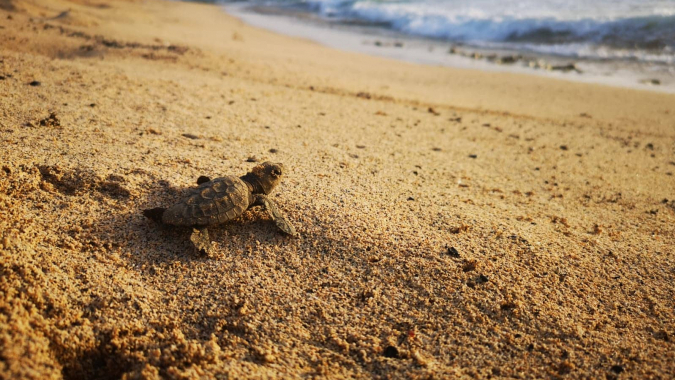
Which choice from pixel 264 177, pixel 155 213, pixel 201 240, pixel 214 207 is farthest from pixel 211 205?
pixel 264 177

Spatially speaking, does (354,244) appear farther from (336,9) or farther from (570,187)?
(336,9)

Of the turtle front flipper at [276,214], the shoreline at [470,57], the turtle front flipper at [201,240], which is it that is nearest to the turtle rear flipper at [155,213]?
the turtle front flipper at [201,240]

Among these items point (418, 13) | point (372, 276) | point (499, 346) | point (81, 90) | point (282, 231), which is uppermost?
point (418, 13)

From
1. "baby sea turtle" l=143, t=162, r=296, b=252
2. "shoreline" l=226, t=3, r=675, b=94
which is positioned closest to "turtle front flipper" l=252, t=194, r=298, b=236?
"baby sea turtle" l=143, t=162, r=296, b=252

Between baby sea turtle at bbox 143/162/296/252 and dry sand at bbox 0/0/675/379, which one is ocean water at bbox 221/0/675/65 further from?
baby sea turtle at bbox 143/162/296/252

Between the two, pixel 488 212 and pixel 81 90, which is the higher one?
pixel 81 90

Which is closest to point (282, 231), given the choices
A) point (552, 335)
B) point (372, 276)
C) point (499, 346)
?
point (372, 276)

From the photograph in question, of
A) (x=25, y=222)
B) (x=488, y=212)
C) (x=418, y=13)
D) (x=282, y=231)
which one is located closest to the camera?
(x=25, y=222)

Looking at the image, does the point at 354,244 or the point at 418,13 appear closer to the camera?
the point at 354,244
